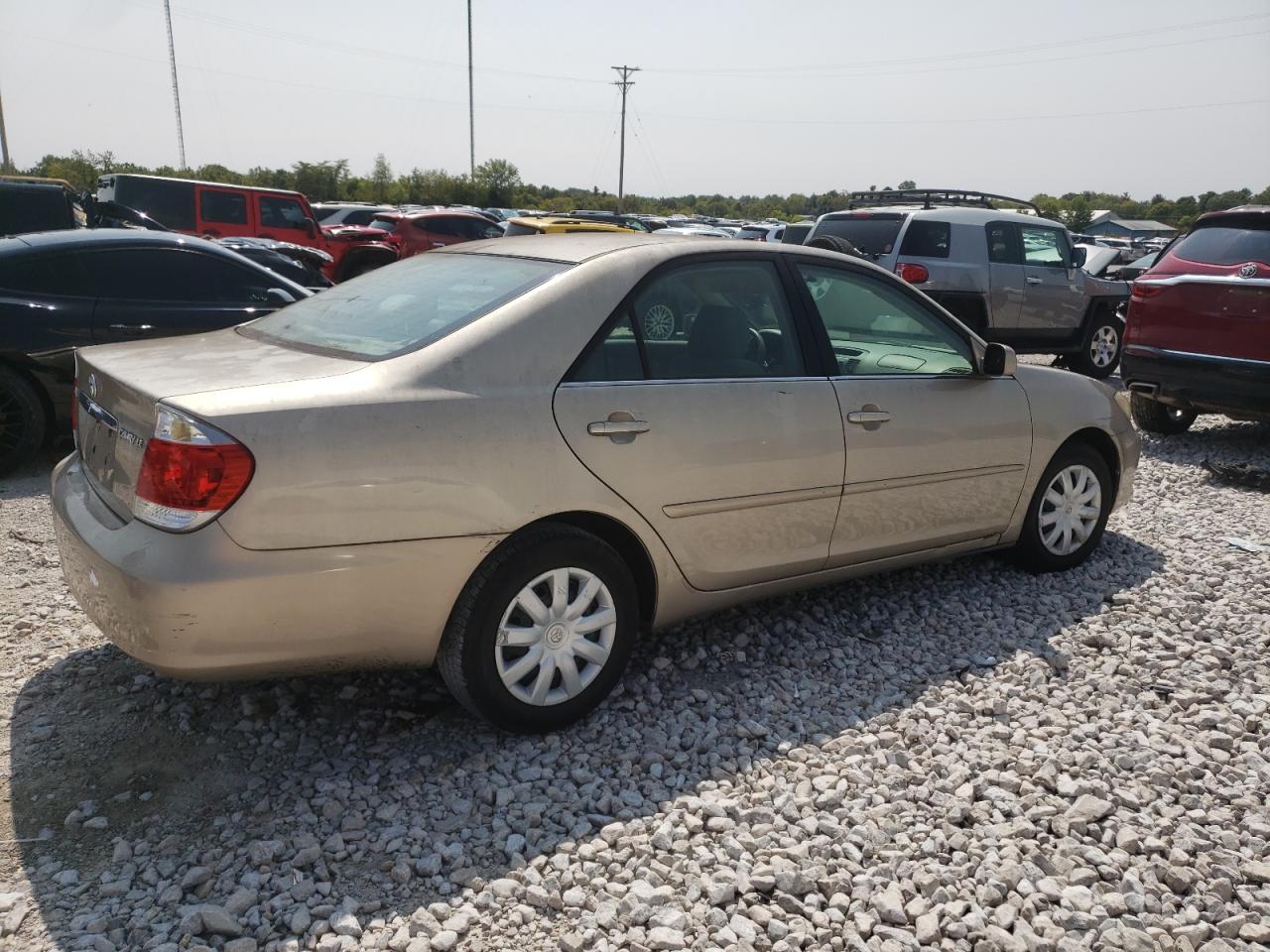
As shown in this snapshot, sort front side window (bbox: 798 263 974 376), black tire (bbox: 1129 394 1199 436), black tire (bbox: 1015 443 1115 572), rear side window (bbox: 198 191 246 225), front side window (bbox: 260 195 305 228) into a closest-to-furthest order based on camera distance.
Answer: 1. front side window (bbox: 798 263 974 376)
2. black tire (bbox: 1015 443 1115 572)
3. black tire (bbox: 1129 394 1199 436)
4. rear side window (bbox: 198 191 246 225)
5. front side window (bbox: 260 195 305 228)

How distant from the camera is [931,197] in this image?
11945 mm

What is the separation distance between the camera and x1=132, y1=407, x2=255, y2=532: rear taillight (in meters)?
2.74

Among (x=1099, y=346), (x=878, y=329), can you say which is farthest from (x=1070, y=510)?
(x=1099, y=346)

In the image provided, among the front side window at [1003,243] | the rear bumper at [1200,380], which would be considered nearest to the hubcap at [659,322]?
the rear bumper at [1200,380]

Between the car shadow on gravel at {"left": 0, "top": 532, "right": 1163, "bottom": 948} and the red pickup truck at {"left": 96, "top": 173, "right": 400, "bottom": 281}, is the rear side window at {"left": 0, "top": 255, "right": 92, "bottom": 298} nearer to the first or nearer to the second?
the car shadow on gravel at {"left": 0, "top": 532, "right": 1163, "bottom": 948}

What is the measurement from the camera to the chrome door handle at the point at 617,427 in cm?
331

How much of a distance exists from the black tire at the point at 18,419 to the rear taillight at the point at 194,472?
13.1 feet

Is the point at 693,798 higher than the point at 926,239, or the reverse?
the point at 926,239

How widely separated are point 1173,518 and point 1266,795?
339 cm

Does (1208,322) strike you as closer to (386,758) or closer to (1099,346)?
(1099,346)

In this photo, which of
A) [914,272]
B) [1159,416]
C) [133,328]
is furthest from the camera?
[914,272]

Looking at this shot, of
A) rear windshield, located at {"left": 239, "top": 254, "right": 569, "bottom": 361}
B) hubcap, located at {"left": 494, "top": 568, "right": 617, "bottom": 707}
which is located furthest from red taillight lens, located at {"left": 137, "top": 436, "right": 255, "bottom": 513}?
hubcap, located at {"left": 494, "top": 568, "right": 617, "bottom": 707}

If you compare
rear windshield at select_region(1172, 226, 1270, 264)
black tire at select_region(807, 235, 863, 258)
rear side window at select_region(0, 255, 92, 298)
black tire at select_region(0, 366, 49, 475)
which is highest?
rear windshield at select_region(1172, 226, 1270, 264)

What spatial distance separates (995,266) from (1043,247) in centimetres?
98
